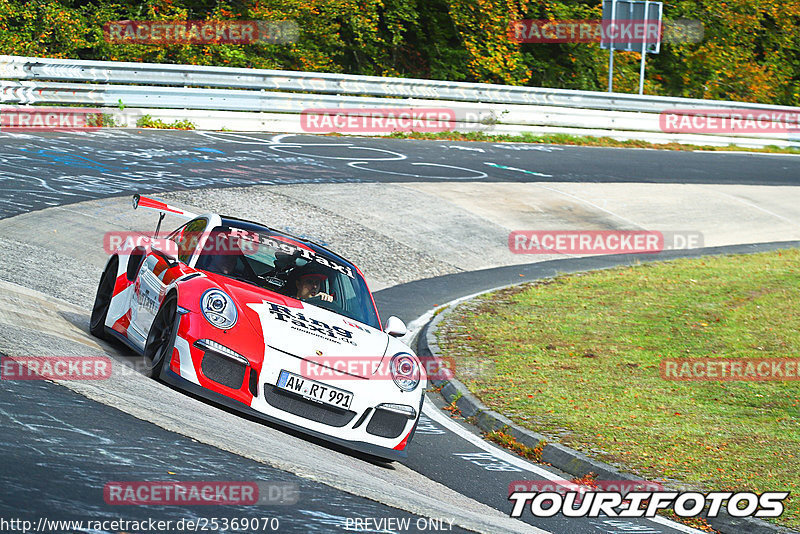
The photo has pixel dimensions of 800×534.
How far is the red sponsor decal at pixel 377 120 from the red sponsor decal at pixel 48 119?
4907mm

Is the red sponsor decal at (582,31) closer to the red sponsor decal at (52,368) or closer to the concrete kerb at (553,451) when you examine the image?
the concrete kerb at (553,451)

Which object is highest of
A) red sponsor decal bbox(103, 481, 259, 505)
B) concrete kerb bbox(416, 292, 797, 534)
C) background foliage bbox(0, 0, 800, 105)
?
background foliage bbox(0, 0, 800, 105)

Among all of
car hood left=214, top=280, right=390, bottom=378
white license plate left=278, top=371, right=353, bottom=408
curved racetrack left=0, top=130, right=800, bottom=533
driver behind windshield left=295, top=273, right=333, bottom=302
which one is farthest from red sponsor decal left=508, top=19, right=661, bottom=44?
white license plate left=278, top=371, right=353, bottom=408

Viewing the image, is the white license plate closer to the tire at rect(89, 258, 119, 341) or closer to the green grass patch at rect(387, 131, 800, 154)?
the tire at rect(89, 258, 119, 341)

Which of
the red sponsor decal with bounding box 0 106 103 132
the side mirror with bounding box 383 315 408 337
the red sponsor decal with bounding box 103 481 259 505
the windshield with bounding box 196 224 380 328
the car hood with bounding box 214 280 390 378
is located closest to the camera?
the red sponsor decal with bounding box 103 481 259 505

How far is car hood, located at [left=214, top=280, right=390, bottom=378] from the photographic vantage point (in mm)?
6711

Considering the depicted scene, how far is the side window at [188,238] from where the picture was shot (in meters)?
8.04

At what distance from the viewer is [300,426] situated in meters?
6.57

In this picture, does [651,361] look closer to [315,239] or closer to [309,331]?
[309,331]

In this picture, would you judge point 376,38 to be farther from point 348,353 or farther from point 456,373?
point 348,353

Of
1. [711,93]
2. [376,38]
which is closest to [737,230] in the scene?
[376,38]

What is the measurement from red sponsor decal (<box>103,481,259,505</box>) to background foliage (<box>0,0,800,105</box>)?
2267cm

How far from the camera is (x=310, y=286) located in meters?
7.95

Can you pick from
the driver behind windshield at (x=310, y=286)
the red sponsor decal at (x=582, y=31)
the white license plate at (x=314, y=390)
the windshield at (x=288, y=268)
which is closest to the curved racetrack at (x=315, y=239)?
the white license plate at (x=314, y=390)
